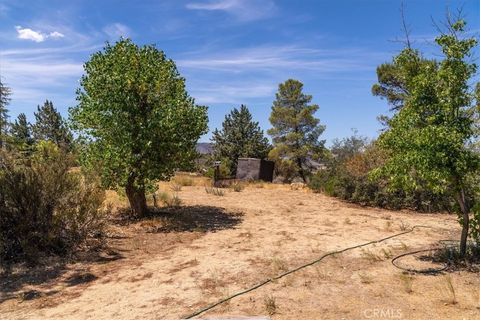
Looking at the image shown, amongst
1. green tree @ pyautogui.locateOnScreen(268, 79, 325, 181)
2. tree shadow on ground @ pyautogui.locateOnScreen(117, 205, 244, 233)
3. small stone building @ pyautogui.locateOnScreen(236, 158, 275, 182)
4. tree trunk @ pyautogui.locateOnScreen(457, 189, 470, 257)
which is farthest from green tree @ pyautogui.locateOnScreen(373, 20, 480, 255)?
green tree @ pyautogui.locateOnScreen(268, 79, 325, 181)

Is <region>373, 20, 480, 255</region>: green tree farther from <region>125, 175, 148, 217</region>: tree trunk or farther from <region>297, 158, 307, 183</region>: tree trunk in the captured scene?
<region>297, 158, 307, 183</region>: tree trunk

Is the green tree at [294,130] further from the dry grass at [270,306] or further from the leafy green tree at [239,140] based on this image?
the dry grass at [270,306]

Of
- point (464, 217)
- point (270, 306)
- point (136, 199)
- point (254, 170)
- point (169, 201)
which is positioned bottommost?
Answer: point (270, 306)

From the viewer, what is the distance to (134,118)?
1038 cm

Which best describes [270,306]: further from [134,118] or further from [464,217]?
[134,118]

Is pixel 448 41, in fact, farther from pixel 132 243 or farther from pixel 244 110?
pixel 244 110

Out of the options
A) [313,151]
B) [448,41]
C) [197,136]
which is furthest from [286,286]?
[313,151]

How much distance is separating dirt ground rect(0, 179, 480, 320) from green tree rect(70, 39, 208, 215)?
56.7 inches

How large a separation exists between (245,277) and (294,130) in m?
28.7

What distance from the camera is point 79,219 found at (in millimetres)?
8648

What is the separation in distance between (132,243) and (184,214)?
331 centimetres

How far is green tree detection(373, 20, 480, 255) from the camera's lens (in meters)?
6.23

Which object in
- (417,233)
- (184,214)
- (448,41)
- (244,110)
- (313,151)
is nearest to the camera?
(448,41)

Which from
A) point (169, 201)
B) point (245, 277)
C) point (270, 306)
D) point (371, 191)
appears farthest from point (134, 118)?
point (371, 191)
